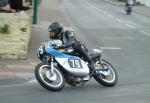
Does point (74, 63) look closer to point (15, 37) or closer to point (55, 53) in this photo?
point (55, 53)

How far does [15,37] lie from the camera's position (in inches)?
636

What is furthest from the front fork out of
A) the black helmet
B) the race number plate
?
the black helmet

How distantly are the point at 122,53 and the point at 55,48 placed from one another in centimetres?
755

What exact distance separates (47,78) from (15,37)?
18.4 feet

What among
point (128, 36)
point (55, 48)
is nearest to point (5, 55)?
point (55, 48)

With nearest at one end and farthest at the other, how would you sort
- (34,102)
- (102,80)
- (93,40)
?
1. (34,102)
2. (102,80)
3. (93,40)

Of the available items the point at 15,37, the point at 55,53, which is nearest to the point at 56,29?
the point at 55,53

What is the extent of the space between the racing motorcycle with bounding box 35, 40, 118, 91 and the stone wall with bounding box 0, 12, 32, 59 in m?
4.49

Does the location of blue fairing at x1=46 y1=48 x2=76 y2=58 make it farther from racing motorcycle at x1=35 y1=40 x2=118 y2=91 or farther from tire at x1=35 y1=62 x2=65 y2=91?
tire at x1=35 y1=62 x2=65 y2=91

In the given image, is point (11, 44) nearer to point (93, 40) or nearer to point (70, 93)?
point (70, 93)

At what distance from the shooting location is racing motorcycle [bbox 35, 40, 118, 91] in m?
10.8

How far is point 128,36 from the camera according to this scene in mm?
25266

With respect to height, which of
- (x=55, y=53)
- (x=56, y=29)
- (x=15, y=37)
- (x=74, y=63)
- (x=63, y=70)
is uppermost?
(x=56, y=29)

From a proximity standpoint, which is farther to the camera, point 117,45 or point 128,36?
point 128,36
